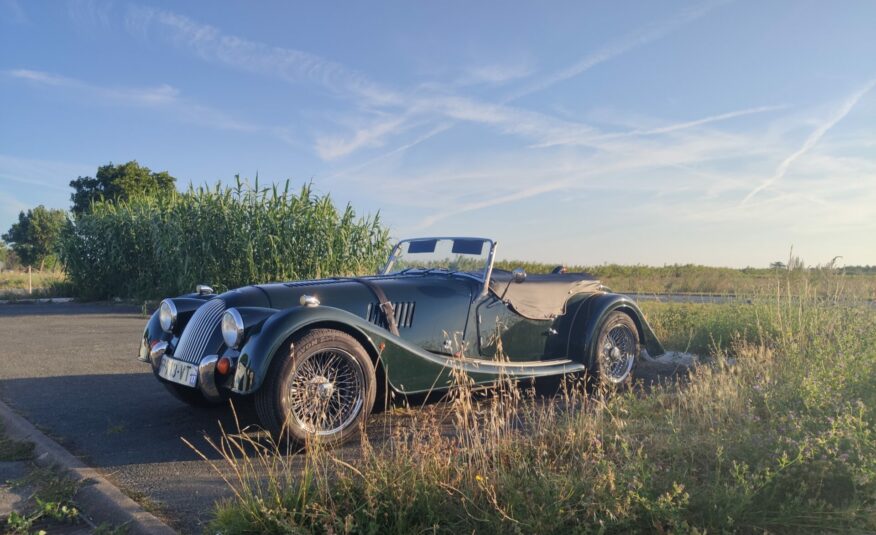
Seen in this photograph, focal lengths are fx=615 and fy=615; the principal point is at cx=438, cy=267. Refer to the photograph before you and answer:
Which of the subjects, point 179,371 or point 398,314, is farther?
point 398,314

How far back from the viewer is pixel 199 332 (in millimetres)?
4676

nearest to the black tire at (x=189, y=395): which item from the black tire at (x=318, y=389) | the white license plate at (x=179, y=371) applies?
the white license plate at (x=179, y=371)

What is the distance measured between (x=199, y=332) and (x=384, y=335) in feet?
4.75

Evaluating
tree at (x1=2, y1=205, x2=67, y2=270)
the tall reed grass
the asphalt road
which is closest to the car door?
the asphalt road

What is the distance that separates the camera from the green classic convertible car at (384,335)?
4.04 meters

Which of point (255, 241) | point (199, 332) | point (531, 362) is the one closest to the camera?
point (199, 332)

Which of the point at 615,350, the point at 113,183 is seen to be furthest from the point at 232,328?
the point at 113,183

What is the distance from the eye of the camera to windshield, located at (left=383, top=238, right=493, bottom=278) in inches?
239

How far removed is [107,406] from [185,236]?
10.8 metres

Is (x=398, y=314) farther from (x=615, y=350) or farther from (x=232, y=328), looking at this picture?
(x=615, y=350)

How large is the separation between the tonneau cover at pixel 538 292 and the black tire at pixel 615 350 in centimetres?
45

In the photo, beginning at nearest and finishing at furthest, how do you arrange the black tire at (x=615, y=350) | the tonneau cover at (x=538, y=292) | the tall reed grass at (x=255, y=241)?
the tonneau cover at (x=538, y=292) → the black tire at (x=615, y=350) → the tall reed grass at (x=255, y=241)

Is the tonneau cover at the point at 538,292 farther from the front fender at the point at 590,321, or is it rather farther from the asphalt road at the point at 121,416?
the asphalt road at the point at 121,416

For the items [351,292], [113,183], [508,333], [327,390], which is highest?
[113,183]
